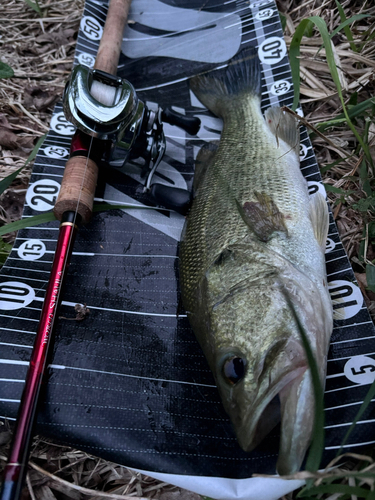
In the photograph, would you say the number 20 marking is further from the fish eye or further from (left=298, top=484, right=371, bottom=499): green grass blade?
(left=298, top=484, right=371, bottom=499): green grass blade

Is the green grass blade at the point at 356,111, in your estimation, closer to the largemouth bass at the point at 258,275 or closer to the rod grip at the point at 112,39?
the largemouth bass at the point at 258,275

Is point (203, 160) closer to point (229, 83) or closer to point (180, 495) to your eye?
point (229, 83)

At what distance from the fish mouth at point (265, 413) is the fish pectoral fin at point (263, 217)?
755 mm

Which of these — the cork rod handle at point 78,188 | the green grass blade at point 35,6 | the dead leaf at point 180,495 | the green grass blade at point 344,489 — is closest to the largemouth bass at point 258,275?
the green grass blade at point 344,489

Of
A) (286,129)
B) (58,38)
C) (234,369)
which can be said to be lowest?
(234,369)

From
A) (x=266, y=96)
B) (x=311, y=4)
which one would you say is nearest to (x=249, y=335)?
(x=266, y=96)

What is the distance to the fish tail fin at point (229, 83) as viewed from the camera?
3180 millimetres

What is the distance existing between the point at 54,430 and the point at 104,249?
1076mm

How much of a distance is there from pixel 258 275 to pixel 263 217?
39 centimetres

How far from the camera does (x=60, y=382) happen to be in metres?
2.00

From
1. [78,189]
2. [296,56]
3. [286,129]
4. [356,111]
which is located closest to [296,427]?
[78,189]

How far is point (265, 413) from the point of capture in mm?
1663

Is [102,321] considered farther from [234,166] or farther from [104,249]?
[234,166]

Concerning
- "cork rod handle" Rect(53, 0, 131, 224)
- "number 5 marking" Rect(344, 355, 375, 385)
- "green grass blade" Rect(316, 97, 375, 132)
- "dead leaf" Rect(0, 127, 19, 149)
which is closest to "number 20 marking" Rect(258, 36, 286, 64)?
"green grass blade" Rect(316, 97, 375, 132)
